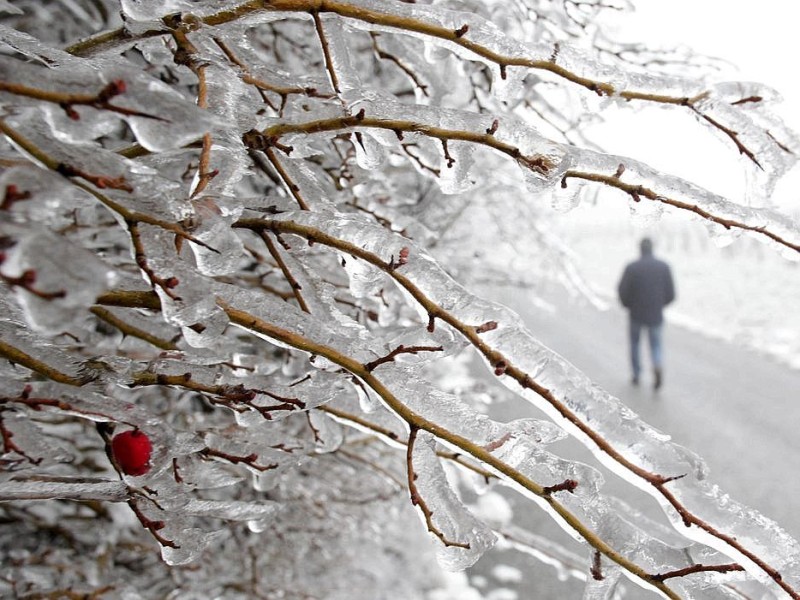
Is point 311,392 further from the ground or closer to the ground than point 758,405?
further from the ground

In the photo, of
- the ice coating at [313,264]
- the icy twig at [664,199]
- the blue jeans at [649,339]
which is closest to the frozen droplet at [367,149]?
the ice coating at [313,264]

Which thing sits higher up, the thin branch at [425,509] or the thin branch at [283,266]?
the thin branch at [283,266]

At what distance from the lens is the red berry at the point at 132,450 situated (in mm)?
858

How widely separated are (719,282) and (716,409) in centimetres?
867

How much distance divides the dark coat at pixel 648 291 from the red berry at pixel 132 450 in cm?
589

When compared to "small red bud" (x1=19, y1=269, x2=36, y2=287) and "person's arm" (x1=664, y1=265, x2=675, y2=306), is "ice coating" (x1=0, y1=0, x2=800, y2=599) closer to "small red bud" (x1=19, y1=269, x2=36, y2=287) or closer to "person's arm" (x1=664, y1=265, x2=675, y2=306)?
"small red bud" (x1=19, y1=269, x2=36, y2=287)

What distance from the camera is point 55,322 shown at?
1.74 feet

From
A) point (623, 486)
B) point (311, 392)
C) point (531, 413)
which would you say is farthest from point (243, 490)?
point (531, 413)

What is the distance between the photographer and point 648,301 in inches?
237

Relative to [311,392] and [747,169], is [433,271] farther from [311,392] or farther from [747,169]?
[747,169]

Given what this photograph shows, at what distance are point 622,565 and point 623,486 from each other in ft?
11.7

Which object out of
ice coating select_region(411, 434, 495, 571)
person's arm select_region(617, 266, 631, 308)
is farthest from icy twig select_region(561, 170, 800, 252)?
person's arm select_region(617, 266, 631, 308)

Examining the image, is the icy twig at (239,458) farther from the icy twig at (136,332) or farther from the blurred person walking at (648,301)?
the blurred person walking at (648,301)

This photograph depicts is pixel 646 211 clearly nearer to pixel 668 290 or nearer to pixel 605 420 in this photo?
pixel 605 420
